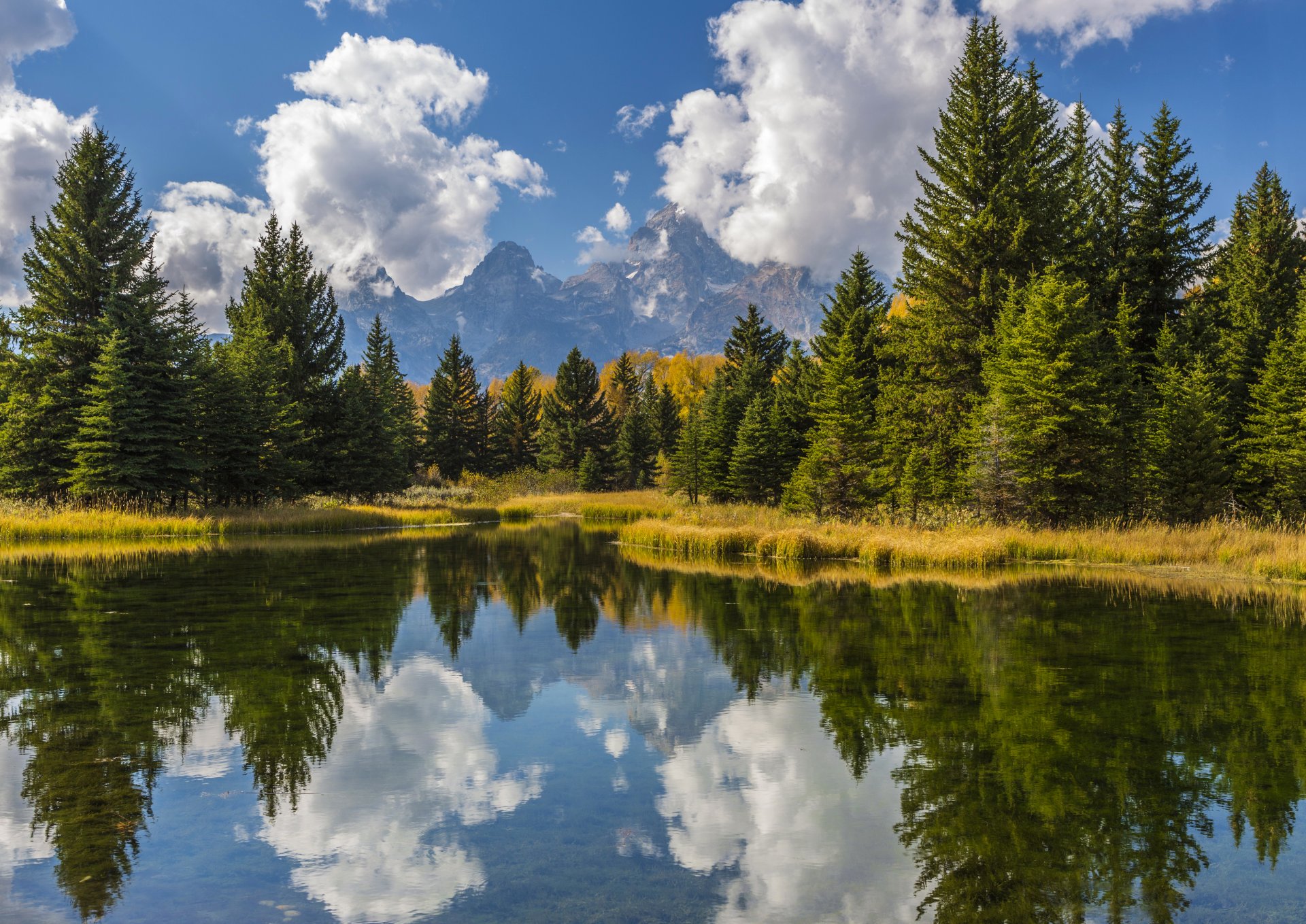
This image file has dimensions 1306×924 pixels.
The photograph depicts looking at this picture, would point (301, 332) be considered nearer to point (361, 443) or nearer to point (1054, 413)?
point (361, 443)

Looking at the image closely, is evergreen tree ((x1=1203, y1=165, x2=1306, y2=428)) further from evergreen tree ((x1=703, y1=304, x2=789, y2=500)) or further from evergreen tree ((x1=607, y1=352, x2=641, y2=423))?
evergreen tree ((x1=607, y1=352, x2=641, y2=423))

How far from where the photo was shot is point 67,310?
36.4m

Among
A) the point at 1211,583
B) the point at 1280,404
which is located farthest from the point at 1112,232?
the point at 1211,583

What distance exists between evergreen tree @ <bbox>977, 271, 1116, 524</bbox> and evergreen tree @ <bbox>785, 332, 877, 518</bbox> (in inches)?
353

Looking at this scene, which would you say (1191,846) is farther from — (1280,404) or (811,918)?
(1280,404)

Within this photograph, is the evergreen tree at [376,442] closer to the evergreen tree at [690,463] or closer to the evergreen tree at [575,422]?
the evergreen tree at [690,463]

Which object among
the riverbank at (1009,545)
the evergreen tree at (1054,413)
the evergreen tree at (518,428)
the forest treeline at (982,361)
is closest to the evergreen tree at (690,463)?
the forest treeline at (982,361)

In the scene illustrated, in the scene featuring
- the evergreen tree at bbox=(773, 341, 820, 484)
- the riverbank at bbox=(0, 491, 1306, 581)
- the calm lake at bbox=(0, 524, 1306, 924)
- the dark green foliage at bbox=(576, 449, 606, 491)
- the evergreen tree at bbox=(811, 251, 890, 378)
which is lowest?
the calm lake at bbox=(0, 524, 1306, 924)

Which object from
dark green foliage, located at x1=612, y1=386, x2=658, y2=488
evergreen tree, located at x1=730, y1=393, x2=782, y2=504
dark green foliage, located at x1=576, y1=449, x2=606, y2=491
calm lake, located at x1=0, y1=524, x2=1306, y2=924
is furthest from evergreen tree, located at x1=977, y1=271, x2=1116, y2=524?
dark green foliage, located at x1=612, y1=386, x2=658, y2=488

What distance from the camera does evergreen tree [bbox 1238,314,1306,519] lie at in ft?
95.9

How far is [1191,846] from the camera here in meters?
5.58

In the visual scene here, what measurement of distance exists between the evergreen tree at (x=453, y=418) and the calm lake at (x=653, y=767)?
72616 millimetres

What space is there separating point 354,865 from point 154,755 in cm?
316

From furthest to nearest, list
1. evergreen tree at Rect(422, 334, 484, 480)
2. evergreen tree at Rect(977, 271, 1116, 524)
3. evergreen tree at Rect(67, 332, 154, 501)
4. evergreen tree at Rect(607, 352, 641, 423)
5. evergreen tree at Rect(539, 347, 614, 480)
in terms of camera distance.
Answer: evergreen tree at Rect(607, 352, 641, 423) → evergreen tree at Rect(422, 334, 484, 480) → evergreen tree at Rect(539, 347, 614, 480) → evergreen tree at Rect(67, 332, 154, 501) → evergreen tree at Rect(977, 271, 1116, 524)
